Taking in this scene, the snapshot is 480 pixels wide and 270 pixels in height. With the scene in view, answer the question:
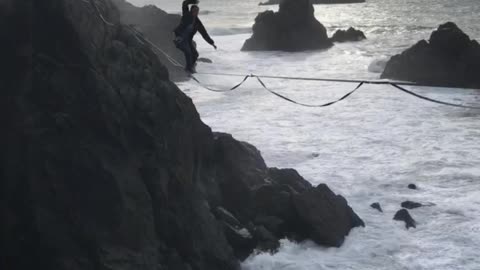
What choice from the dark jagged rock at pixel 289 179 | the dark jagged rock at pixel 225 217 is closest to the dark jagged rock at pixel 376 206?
the dark jagged rock at pixel 289 179

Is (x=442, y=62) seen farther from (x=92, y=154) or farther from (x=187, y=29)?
(x=92, y=154)

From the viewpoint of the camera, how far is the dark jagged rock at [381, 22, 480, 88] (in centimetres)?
3488

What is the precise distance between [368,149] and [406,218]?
7282 millimetres

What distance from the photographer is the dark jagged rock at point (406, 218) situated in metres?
16.2

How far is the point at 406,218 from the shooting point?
54.1 ft

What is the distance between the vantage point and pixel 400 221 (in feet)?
54.1

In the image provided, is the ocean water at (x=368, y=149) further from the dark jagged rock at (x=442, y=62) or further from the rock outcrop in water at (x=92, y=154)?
the rock outcrop in water at (x=92, y=154)

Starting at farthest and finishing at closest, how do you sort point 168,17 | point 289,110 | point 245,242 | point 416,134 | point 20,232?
point 168,17, point 289,110, point 416,134, point 245,242, point 20,232

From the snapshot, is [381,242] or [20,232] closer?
[20,232]

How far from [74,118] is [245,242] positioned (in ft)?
19.2

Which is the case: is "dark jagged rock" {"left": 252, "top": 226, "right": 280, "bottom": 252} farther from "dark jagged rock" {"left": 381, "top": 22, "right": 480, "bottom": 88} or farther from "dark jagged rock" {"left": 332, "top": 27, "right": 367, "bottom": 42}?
"dark jagged rock" {"left": 332, "top": 27, "right": 367, "bottom": 42}

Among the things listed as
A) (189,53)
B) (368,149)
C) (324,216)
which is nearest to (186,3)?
(189,53)

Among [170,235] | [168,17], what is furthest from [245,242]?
[168,17]

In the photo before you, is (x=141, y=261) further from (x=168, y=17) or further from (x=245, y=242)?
(x=168, y=17)
